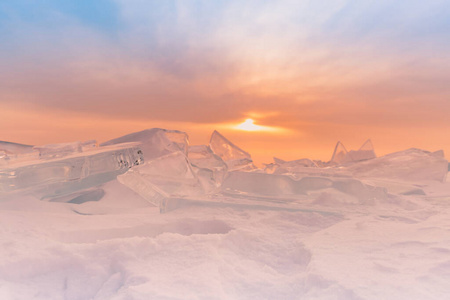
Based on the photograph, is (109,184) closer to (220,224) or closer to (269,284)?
(220,224)

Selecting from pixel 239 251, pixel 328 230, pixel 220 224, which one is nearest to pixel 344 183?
pixel 328 230

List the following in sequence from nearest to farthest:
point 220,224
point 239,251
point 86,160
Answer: point 239,251 → point 220,224 → point 86,160

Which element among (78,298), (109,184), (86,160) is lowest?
(78,298)

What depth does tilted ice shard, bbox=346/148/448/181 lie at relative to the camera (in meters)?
3.12

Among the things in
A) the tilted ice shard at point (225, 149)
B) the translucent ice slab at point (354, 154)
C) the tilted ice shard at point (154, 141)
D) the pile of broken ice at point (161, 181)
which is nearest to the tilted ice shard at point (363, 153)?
the translucent ice slab at point (354, 154)

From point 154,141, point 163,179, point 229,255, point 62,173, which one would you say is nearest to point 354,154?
point 154,141

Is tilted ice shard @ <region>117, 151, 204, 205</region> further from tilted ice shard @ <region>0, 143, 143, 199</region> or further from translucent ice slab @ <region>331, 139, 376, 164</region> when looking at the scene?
translucent ice slab @ <region>331, 139, 376, 164</region>

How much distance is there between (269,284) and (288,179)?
1.09 m

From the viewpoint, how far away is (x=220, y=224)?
63.1 inches

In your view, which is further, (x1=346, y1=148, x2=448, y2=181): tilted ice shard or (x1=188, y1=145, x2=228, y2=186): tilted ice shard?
(x1=346, y1=148, x2=448, y2=181): tilted ice shard

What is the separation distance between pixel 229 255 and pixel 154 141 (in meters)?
1.87

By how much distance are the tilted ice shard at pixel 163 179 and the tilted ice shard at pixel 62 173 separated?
0.34m

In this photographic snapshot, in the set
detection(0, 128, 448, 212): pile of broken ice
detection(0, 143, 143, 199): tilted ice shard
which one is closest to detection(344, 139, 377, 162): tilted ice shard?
detection(0, 128, 448, 212): pile of broken ice

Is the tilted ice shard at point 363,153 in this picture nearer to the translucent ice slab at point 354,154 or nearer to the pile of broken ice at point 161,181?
the translucent ice slab at point 354,154
